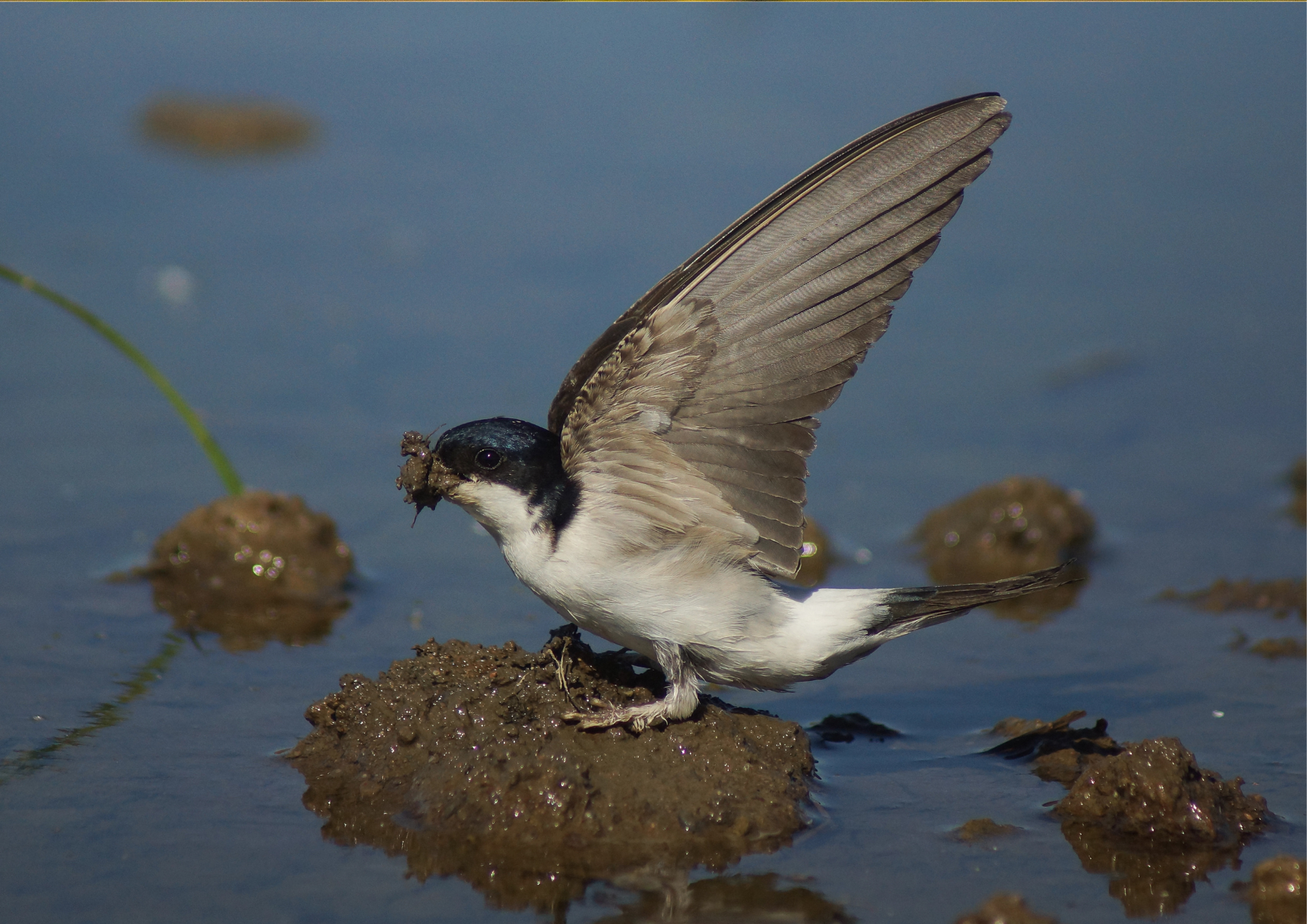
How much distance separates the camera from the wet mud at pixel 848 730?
4.37 m

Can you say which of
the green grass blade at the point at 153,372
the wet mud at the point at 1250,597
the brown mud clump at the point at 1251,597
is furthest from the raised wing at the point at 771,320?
the brown mud clump at the point at 1251,597

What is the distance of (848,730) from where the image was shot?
174 inches

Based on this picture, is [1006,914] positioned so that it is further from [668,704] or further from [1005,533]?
[1005,533]

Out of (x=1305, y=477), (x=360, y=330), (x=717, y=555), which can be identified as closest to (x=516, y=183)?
(x=360, y=330)

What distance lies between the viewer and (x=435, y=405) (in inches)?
263

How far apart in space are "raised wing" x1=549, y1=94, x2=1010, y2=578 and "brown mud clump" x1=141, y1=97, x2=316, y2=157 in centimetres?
676

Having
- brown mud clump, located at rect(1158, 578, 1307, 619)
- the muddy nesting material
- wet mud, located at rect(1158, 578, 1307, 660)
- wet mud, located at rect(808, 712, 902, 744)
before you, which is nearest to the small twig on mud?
the muddy nesting material

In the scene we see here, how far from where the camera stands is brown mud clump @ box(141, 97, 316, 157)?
31.4ft

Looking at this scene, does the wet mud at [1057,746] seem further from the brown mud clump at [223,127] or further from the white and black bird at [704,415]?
the brown mud clump at [223,127]

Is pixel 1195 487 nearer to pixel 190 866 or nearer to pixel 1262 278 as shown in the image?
pixel 1262 278

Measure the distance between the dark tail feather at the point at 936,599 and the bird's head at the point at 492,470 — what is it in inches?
38.5

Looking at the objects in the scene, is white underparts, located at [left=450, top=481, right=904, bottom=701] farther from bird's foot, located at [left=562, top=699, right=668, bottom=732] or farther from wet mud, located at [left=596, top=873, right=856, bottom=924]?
wet mud, located at [left=596, top=873, right=856, bottom=924]

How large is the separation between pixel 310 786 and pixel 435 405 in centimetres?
319

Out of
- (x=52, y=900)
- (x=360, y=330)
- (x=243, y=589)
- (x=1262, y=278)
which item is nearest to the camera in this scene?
(x=52, y=900)
